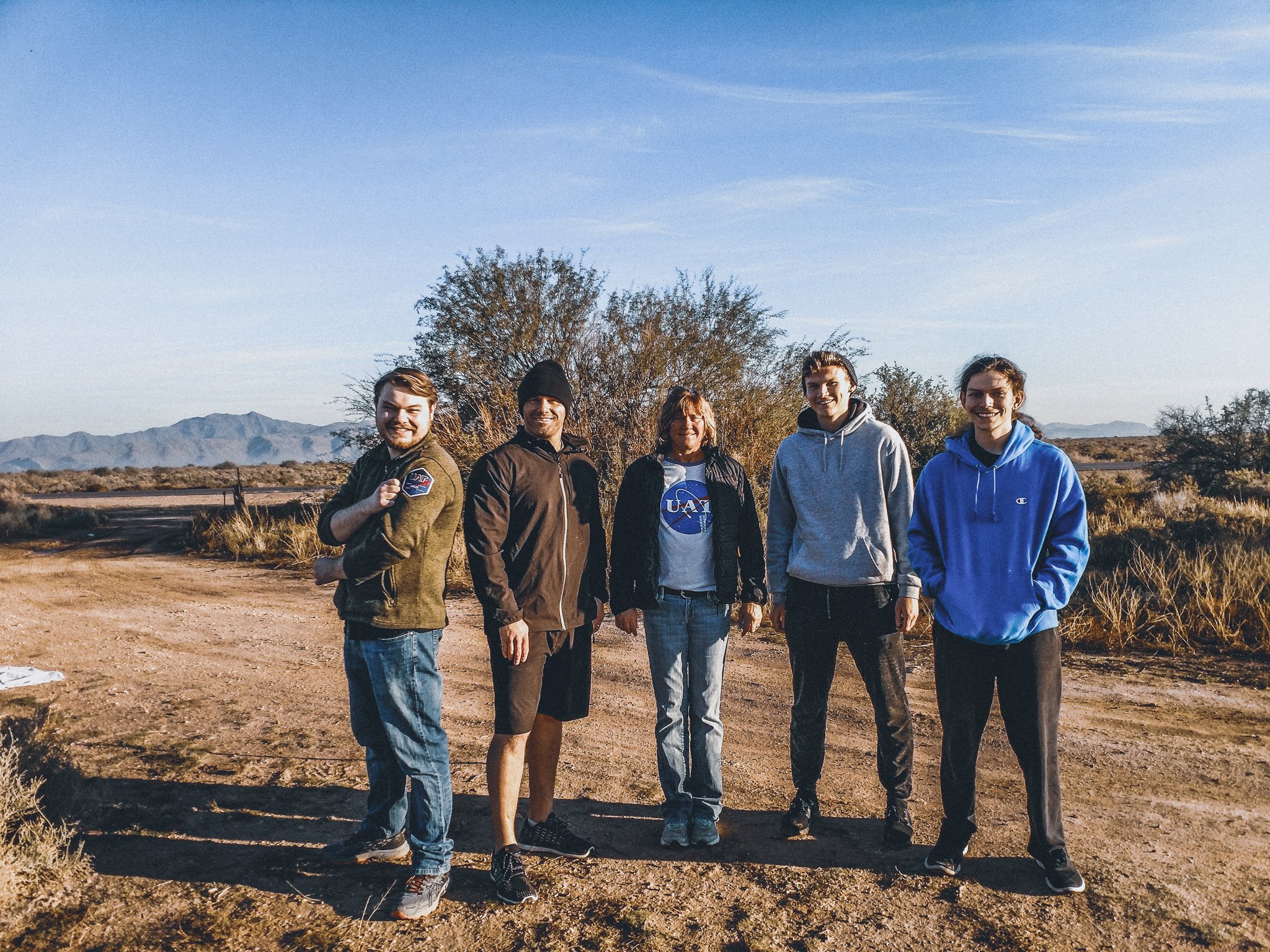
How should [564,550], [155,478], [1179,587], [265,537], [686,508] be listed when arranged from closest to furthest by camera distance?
1. [564,550]
2. [686,508]
3. [1179,587]
4. [265,537]
5. [155,478]

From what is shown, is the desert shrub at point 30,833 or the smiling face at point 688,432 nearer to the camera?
the desert shrub at point 30,833

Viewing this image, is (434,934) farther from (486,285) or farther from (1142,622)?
(486,285)

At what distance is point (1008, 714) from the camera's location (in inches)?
128

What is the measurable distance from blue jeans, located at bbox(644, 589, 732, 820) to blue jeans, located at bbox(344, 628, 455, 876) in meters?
0.94

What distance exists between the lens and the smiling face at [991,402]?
3.26 m

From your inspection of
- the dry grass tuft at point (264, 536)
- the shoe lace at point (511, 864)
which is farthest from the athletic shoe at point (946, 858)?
the dry grass tuft at point (264, 536)

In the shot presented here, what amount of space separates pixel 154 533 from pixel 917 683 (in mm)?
14836

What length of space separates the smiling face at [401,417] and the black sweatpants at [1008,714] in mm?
2289

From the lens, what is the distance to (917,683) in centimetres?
591

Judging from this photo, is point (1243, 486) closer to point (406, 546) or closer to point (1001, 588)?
point (1001, 588)

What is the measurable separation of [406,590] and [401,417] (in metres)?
0.67

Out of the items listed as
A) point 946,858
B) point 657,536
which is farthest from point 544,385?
point 946,858

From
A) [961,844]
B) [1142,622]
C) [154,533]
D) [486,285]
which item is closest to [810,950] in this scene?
[961,844]

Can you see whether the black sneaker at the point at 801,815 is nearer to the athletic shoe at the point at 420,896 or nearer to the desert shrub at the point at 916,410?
the athletic shoe at the point at 420,896
